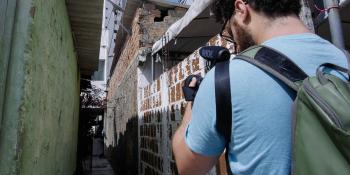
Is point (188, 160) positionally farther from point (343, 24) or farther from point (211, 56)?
point (343, 24)

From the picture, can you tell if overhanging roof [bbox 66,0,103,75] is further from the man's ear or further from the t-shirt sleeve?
the t-shirt sleeve

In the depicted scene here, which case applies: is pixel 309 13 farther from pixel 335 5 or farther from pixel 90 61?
pixel 90 61

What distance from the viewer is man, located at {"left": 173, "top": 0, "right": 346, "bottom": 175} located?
1106mm

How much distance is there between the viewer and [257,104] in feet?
3.65

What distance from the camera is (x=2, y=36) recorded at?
1713 millimetres

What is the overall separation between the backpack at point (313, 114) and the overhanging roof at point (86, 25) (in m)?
3.38

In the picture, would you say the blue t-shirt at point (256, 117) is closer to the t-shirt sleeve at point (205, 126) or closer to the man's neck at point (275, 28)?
the t-shirt sleeve at point (205, 126)

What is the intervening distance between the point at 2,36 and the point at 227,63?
4.03 feet

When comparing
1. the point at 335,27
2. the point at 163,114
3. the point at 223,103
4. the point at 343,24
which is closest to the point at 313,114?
the point at 223,103

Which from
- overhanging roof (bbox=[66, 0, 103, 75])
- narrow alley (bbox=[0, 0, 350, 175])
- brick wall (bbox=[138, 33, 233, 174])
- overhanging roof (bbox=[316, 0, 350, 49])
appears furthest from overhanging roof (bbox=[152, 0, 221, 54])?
overhanging roof (bbox=[316, 0, 350, 49])

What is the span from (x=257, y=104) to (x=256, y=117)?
0.15 feet

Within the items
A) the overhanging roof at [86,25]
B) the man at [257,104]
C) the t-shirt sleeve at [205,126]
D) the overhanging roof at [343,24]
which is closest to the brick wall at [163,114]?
the overhanging roof at [343,24]

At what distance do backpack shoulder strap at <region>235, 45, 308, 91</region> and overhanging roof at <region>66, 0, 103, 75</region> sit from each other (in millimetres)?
3325

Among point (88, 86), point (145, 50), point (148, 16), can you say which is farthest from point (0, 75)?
point (88, 86)
